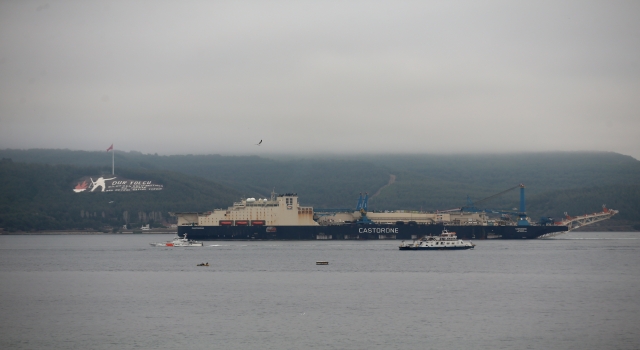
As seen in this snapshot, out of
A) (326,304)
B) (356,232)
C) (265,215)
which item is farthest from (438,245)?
(326,304)

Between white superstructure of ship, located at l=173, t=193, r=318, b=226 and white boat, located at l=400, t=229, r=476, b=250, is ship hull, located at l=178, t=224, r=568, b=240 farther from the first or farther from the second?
white boat, located at l=400, t=229, r=476, b=250

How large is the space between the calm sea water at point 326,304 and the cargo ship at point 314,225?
35911mm

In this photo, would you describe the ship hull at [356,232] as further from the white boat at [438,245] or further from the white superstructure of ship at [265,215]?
the white boat at [438,245]

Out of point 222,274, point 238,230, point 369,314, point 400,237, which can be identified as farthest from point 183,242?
point 369,314

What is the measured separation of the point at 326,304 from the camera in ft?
139

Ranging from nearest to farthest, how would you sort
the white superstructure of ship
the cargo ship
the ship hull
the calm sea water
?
the calm sea water < the white superstructure of ship < the cargo ship < the ship hull

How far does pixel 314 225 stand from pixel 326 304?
2595 inches

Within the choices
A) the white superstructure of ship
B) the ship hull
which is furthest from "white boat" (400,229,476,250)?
the white superstructure of ship

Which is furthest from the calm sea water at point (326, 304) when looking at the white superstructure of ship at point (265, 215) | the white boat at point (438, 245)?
the white superstructure of ship at point (265, 215)

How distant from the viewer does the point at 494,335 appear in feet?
111

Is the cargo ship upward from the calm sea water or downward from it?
upward

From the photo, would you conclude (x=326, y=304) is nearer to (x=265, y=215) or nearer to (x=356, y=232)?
(x=265, y=215)

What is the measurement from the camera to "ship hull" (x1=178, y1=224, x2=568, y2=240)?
107 m

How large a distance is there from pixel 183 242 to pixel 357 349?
69802 millimetres
